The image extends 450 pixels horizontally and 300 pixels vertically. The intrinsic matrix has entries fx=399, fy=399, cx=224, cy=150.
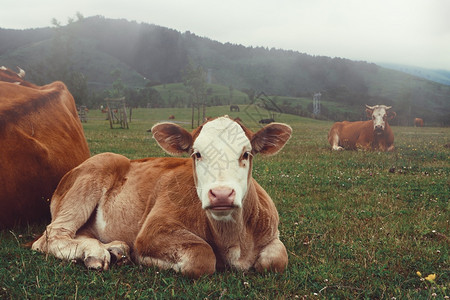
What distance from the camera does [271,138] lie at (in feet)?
14.6

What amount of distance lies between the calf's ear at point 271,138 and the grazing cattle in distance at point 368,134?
44.5 ft

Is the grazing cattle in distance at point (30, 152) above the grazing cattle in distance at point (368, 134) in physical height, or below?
above

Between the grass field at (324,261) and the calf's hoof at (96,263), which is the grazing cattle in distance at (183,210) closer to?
the calf's hoof at (96,263)

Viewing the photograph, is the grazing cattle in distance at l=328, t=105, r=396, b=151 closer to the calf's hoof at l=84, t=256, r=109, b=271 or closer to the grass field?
the grass field

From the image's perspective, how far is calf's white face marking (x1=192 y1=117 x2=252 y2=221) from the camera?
3433mm

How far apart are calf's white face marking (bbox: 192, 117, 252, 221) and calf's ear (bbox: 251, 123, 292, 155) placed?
0.22 meters

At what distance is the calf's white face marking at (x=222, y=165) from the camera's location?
343 centimetres

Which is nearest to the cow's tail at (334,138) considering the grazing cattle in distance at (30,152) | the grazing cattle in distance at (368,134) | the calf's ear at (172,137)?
the grazing cattle in distance at (368,134)

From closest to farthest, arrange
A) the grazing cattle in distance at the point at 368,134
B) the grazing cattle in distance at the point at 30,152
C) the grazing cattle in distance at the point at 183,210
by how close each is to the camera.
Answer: the grazing cattle in distance at the point at 183,210 → the grazing cattle in distance at the point at 30,152 → the grazing cattle in distance at the point at 368,134

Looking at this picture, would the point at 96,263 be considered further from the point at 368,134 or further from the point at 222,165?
the point at 368,134

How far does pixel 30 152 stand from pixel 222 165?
10.4ft

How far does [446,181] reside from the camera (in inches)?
376

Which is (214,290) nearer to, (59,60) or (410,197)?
(410,197)

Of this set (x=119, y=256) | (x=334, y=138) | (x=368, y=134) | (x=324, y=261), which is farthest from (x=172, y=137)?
(x=368, y=134)
